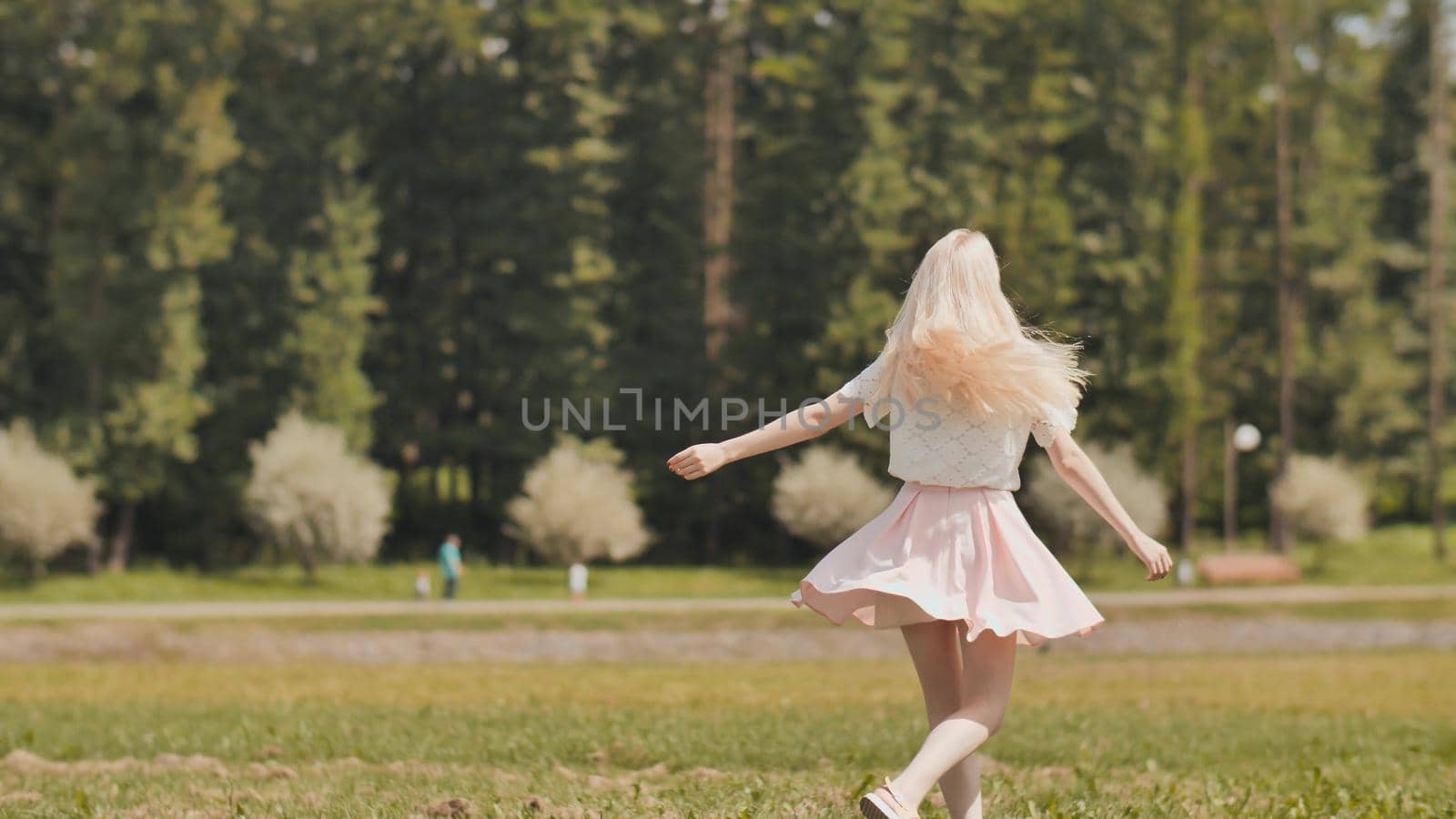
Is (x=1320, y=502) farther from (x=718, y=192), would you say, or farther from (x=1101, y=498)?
(x=1101, y=498)

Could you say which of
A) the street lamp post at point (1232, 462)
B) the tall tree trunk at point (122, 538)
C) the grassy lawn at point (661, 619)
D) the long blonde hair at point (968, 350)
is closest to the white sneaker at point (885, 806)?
the long blonde hair at point (968, 350)

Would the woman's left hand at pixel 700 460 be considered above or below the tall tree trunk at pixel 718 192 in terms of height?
below

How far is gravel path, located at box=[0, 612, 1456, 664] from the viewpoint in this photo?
23.1m

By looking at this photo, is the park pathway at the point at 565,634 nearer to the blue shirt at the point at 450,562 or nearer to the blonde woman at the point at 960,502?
the blue shirt at the point at 450,562

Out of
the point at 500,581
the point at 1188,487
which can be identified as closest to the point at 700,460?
the point at 500,581

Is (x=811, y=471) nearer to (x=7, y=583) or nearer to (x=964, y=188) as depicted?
(x=964, y=188)

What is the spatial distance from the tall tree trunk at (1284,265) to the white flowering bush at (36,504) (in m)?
27.6

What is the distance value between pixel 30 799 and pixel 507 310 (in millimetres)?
29818

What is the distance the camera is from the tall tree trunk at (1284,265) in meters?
40.2

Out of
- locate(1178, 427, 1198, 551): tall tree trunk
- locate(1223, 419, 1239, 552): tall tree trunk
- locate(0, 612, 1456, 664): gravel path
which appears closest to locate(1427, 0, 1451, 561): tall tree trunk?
locate(1223, 419, 1239, 552): tall tree trunk

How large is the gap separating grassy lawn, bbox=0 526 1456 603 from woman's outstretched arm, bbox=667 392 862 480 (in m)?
24.9

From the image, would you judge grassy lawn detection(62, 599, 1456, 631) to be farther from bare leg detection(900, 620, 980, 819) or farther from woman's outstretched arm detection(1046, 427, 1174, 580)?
woman's outstretched arm detection(1046, 427, 1174, 580)

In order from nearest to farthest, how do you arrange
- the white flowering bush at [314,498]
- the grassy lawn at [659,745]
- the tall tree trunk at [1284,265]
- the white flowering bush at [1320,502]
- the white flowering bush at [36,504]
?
the grassy lawn at [659,745], the white flowering bush at [36,504], the white flowering bush at [314,498], the white flowering bush at [1320,502], the tall tree trunk at [1284,265]

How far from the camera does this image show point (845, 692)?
622 inches
